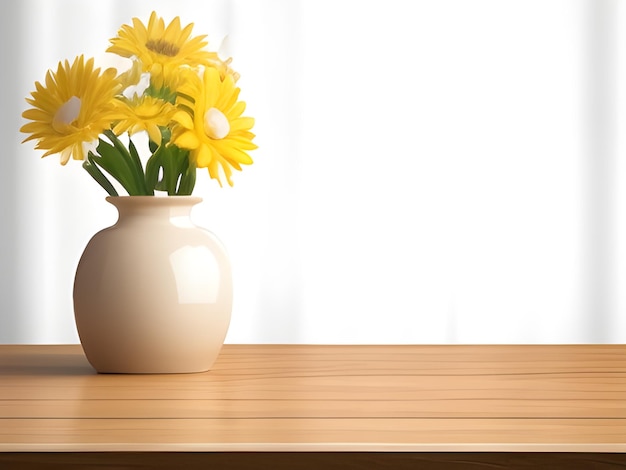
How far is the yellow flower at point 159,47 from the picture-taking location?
1.03 metres

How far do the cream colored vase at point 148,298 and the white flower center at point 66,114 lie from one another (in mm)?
97

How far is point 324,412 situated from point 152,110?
1.32 ft

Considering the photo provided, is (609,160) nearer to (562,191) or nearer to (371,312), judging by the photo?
(562,191)

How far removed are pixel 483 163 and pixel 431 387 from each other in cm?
213

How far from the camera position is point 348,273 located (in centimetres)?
296

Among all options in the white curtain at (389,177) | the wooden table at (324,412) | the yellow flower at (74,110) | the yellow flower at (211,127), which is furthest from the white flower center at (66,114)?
the white curtain at (389,177)

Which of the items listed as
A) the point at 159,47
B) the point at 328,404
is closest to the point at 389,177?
the point at 159,47

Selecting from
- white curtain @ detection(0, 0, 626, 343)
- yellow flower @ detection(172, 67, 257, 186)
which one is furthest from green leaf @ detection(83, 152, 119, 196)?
white curtain @ detection(0, 0, 626, 343)

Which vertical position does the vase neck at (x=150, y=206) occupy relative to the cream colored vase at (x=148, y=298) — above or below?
above

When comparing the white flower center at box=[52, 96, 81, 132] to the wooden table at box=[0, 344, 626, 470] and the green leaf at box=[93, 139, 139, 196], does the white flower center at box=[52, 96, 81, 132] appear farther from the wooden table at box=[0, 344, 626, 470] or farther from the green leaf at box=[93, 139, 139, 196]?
the wooden table at box=[0, 344, 626, 470]

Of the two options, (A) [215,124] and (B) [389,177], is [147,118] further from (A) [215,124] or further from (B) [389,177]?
(B) [389,177]

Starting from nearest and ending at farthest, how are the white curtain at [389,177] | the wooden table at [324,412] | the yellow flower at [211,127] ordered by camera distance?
1. the wooden table at [324,412]
2. the yellow flower at [211,127]
3. the white curtain at [389,177]

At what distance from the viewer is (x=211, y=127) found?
1.00 metres

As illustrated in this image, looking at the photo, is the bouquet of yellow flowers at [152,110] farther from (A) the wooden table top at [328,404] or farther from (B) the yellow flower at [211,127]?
(A) the wooden table top at [328,404]
